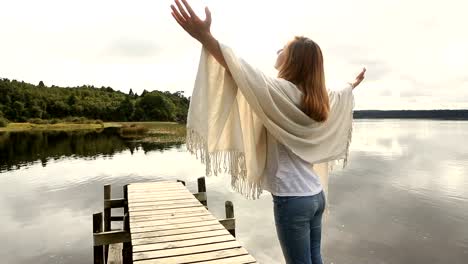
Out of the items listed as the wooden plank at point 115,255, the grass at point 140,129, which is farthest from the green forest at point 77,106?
the wooden plank at point 115,255

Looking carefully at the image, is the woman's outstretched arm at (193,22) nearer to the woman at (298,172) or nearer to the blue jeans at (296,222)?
the woman at (298,172)

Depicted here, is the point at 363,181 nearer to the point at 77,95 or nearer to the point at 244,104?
the point at 244,104

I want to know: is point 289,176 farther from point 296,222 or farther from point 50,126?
point 50,126

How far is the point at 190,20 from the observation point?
2.28m

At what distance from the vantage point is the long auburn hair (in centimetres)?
264

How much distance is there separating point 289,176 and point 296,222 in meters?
0.30

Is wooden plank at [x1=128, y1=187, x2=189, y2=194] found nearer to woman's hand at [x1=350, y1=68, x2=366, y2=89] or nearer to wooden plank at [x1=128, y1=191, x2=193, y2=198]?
wooden plank at [x1=128, y1=191, x2=193, y2=198]

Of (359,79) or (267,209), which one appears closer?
(359,79)

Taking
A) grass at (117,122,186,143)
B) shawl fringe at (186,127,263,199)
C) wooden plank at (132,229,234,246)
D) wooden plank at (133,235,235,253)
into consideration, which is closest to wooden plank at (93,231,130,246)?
wooden plank at (132,229,234,246)

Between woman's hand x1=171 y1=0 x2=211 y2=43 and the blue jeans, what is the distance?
1189 mm

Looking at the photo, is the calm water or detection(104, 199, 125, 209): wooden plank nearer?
detection(104, 199, 125, 209): wooden plank

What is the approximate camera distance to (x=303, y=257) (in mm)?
2709

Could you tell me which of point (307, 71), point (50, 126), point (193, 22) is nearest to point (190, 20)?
point (193, 22)

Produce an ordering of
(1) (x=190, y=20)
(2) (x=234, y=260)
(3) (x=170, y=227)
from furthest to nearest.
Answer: (3) (x=170, y=227) → (2) (x=234, y=260) → (1) (x=190, y=20)
